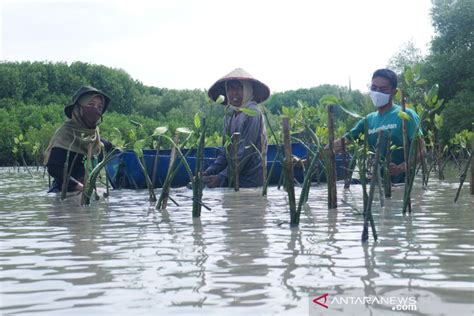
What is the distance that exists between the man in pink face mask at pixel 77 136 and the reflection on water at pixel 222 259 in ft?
5.92

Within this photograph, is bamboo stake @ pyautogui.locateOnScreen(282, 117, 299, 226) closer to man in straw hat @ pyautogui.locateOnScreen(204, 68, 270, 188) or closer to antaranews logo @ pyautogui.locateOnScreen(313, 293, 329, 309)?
antaranews logo @ pyautogui.locateOnScreen(313, 293, 329, 309)

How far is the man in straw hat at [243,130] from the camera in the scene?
888 cm

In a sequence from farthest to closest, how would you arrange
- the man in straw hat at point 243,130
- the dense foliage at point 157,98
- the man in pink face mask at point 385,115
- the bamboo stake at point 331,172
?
the dense foliage at point 157,98
the man in straw hat at point 243,130
the man in pink face mask at point 385,115
the bamboo stake at point 331,172

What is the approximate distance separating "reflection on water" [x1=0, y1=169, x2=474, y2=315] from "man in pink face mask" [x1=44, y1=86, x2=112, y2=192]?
1805mm

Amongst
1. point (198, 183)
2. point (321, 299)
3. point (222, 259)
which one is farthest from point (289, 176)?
point (321, 299)

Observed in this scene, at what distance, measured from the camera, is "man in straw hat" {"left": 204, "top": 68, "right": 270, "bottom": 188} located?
29.1 ft

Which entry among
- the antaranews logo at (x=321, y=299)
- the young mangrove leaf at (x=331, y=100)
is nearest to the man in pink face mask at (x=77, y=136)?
the young mangrove leaf at (x=331, y=100)

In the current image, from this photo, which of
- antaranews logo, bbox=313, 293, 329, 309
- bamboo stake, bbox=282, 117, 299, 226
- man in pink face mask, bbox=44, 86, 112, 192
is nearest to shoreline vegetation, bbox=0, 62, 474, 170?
man in pink face mask, bbox=44, 86, 112, 192

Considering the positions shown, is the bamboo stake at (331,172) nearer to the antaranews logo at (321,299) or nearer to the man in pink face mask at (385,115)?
the man in pink face mask at (385,115)

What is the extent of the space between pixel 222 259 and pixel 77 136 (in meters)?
4.79

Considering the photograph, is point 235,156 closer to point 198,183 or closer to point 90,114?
point 90,114

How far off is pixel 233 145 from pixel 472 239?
4.60 meters

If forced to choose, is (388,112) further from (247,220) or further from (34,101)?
(34,101)

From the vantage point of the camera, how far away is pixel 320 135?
763 centimetres
